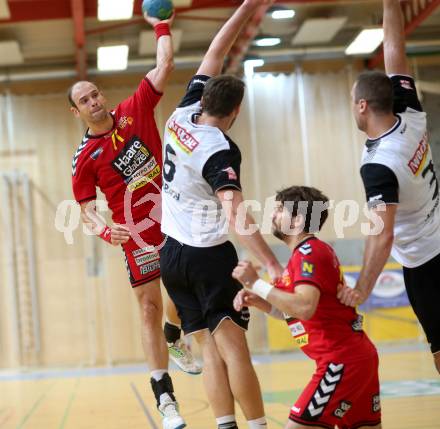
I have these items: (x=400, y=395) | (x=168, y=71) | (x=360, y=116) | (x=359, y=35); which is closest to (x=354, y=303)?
(x=360, y=116)

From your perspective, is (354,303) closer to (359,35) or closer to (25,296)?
(359,35)

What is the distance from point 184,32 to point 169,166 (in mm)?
9610

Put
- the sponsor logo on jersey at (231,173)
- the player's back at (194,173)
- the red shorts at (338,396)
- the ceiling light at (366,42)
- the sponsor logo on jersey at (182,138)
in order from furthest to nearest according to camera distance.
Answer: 1. the ceiling light at (366,42)
2. the sponsor logo on jersey at (182,138)
3. the player's back at (194,173)
4. the sponsor logo on jersey at (231,173)
5. the red shorts at (338,396)

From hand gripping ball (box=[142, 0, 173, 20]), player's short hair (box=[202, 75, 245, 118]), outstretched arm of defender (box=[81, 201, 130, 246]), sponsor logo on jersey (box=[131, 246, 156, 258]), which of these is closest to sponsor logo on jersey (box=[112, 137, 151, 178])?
outstretched arm of defender (box=[81, 201, 130, 246])

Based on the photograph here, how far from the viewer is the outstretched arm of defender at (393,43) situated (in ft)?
15.8

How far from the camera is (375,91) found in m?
4.14

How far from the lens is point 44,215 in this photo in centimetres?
1461

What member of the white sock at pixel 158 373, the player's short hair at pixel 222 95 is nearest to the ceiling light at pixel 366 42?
the white sock at pixel 158 373

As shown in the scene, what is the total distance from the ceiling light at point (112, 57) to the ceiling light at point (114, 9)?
3.98ft

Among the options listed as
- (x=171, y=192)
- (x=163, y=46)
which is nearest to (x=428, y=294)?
(x=171, y=192)

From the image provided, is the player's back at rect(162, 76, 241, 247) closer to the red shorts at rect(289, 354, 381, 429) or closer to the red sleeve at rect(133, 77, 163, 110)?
the red sleeve at rect(133, 77, 163, 110)

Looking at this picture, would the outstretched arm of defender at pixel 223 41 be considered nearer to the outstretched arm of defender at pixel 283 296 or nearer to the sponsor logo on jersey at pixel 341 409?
the outstretched arm of defender at pixel 283 296

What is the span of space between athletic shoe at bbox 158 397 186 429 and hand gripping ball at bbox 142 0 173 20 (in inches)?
110

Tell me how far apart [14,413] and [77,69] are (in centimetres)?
761
